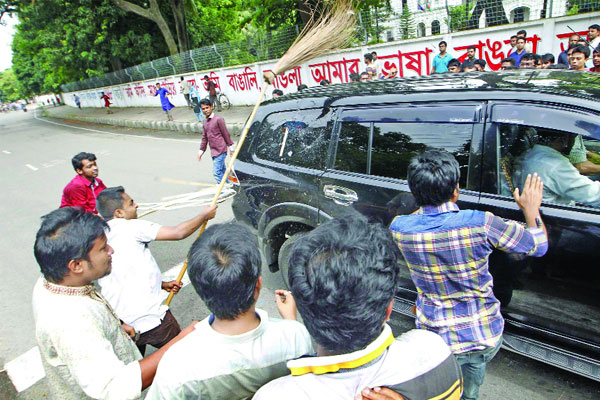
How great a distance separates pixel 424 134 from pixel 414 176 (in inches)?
33.8

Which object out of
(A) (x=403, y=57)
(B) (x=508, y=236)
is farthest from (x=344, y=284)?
(A) (x=403, y=57)

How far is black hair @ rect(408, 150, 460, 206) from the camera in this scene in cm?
156

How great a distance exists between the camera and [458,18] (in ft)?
30.5

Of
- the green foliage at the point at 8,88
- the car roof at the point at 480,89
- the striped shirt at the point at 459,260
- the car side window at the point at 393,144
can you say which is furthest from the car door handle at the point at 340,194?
the green foliage at the point at 8,88

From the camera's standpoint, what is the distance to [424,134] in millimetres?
2363

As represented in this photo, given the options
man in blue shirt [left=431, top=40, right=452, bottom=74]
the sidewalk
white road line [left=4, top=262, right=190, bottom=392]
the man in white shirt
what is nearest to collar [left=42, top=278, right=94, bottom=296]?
the man in white shirt

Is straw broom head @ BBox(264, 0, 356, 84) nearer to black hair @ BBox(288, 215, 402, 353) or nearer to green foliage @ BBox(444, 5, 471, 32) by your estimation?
black hair @ BBox(288, 215, 402, 353)

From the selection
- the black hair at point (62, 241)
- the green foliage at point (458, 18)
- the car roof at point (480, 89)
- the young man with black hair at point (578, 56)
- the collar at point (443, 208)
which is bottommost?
the young man with black hair at point (578, 56)

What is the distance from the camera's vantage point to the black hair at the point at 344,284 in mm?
935

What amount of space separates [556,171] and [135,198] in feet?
21.3

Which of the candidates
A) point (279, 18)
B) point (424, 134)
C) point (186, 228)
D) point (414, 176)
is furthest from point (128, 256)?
point (279, 18)

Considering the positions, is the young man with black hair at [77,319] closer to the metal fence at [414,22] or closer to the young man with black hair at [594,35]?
the young man with black hair at [594,35]

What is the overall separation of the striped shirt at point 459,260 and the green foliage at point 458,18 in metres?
9.31

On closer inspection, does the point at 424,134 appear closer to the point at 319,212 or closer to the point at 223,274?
the point at 319,212
